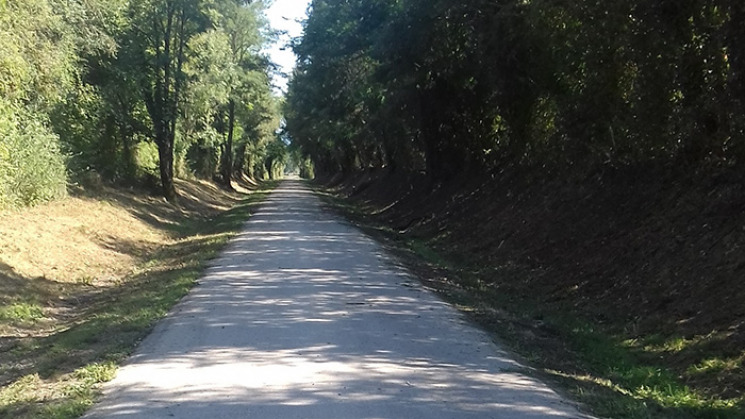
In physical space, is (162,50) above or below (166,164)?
above

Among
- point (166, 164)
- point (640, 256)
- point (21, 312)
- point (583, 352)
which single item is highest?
point (166, 164)

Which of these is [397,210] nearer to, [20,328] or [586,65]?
[586,65]

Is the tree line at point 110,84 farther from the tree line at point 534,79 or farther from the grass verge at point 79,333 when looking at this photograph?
the tree line at point 534,79

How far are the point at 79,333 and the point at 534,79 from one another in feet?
50.8

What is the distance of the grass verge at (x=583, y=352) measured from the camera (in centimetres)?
721

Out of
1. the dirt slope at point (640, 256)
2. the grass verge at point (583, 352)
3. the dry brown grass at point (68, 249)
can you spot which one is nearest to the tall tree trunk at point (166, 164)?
the dry brown grass at point (68, 249)

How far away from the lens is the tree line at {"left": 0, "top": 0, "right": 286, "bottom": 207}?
15.4 m

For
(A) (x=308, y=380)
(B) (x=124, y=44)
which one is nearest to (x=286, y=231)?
(B) (x=124, y=44)

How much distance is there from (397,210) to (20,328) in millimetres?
24426

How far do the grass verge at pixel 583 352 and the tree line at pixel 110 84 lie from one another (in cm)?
928

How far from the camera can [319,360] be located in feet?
26.9

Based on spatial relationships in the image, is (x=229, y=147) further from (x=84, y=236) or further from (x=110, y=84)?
(x=84, y=236)

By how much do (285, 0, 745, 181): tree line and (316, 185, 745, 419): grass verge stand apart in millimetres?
3978

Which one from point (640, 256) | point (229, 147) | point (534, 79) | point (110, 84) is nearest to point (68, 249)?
point (640, 256)
